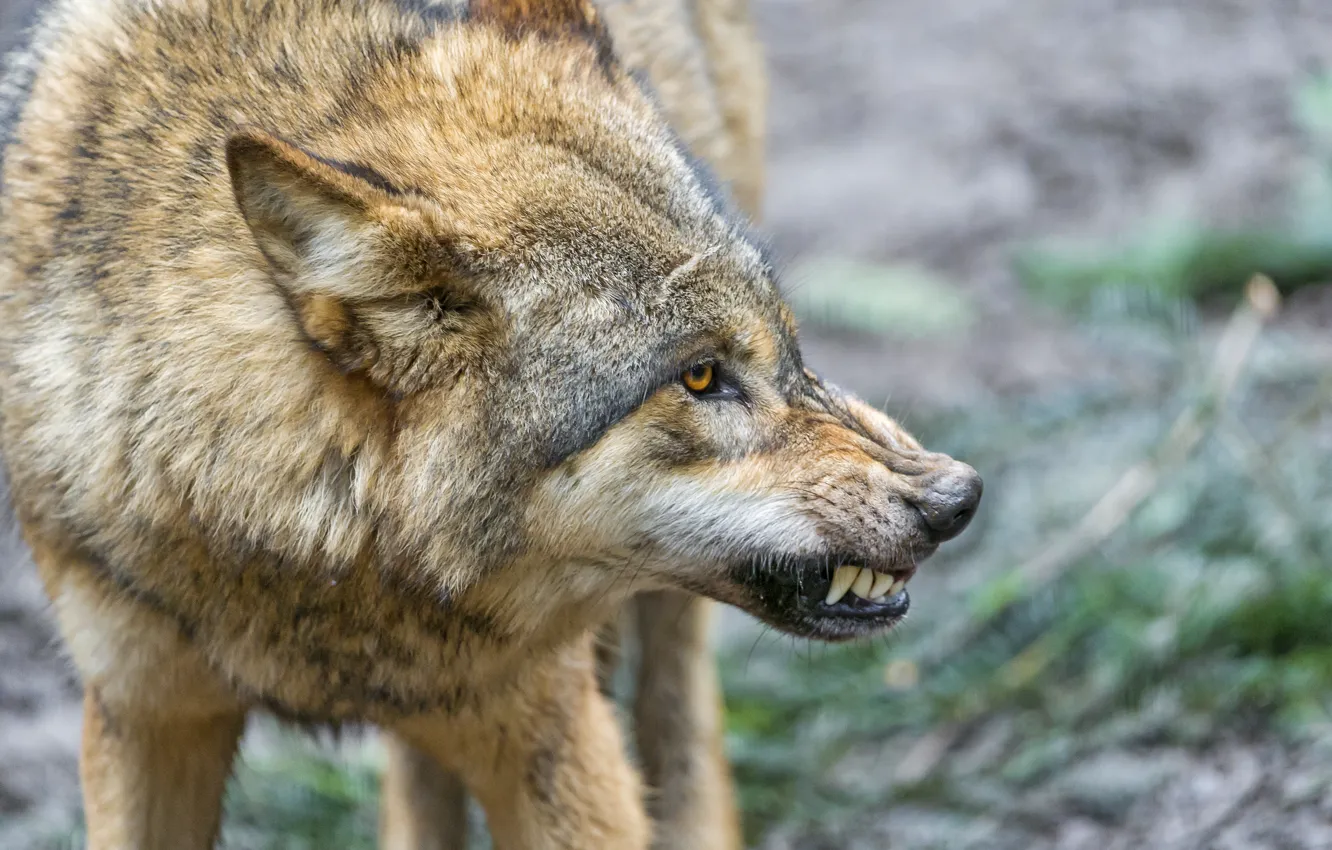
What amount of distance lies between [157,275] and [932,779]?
345 centimetres

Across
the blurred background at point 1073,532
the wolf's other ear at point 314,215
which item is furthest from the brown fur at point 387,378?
the blurred background at point 1073,532

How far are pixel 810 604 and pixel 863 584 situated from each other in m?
0.14

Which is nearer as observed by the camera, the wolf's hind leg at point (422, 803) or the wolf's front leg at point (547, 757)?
the wolf's front leg at point (547, 757)

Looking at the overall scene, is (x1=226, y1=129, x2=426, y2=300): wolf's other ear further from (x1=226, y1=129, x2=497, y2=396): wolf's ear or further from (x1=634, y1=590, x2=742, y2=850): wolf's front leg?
(x1=634, y1=590, x2=742, y2=850): wolf's front leg

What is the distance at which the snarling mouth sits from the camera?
3.58m

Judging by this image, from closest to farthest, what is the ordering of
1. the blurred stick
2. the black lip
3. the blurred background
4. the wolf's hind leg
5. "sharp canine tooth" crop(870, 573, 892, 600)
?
the black lip, "sharp canine tooth" crop(870, 573, 892, 600), the wolf's hind leg, the blurred background, the blurred stick

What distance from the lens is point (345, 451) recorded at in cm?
331

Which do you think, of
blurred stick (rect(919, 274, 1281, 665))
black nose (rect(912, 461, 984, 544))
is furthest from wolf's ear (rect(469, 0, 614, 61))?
blurred stick (rect(919, 274, 1281, 665))

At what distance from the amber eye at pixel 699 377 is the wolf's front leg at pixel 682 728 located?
216 centimetres

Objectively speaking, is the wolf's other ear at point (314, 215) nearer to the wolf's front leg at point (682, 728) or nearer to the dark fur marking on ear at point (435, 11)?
the dark fur marking on ear at point (435, 11)

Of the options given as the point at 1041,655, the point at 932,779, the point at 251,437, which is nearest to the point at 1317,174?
the point at 1041,655

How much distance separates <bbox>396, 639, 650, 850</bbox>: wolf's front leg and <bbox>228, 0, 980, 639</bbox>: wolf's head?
558 mm

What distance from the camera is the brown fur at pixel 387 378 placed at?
3293mm

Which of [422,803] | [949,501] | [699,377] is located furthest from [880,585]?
[422,803]
